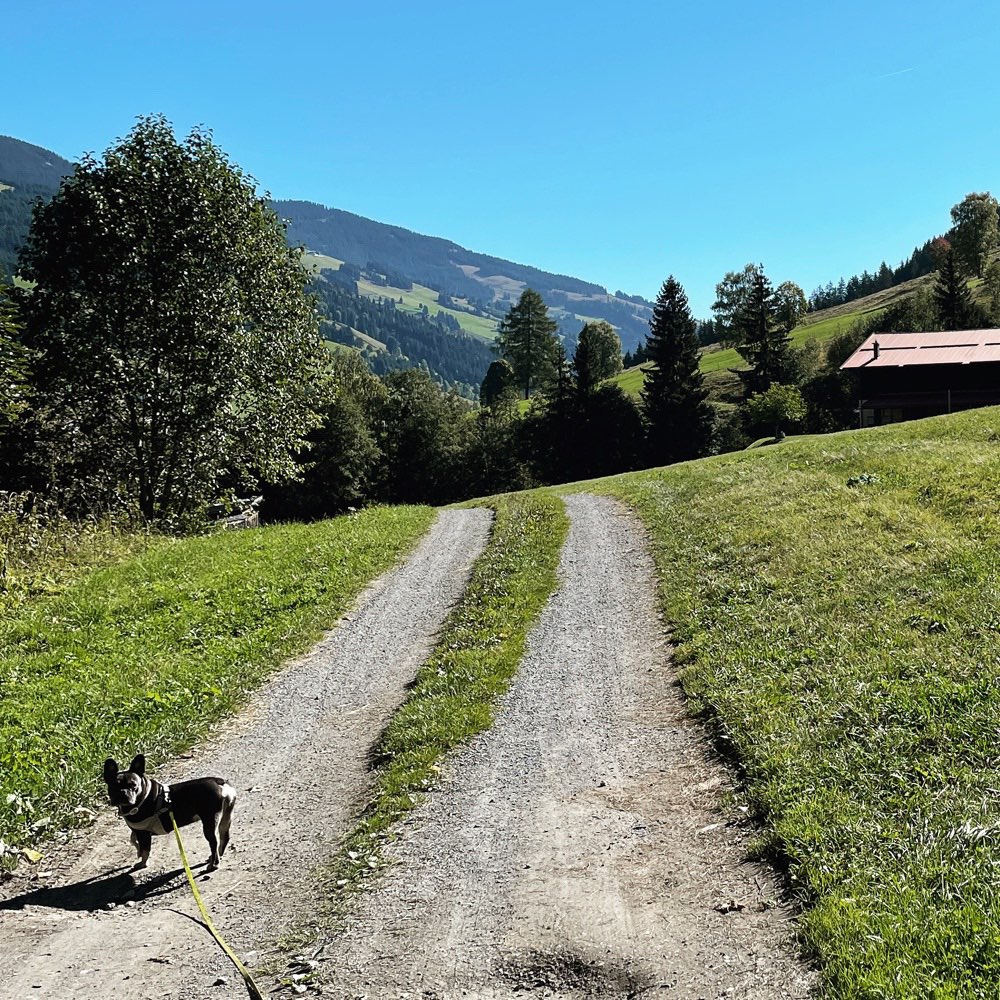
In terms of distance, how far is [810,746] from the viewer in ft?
28.7

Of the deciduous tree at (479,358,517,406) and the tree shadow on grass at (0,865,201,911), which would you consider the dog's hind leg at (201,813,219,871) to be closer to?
the tree shadow on grass at (0,865,201,911)

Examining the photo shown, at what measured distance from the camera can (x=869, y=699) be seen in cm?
952

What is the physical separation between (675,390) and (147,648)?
244 feet

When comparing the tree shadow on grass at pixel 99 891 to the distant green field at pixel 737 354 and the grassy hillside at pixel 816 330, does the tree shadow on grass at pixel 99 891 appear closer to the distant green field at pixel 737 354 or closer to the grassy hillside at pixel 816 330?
the grassy hillside at pixel 816 330

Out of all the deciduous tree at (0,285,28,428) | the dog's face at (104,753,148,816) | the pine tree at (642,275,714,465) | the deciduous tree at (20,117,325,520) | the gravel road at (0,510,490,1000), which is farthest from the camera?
the pine tree at (642,275,714,465)

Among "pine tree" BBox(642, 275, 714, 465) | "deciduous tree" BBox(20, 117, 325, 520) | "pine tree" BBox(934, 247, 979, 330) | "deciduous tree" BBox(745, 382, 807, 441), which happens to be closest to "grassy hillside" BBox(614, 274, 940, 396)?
"pine tree" BBox(934, 247, 979, 330)

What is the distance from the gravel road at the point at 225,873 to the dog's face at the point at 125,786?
35.9 inches

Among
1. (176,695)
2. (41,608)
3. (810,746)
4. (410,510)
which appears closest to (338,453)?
(410,510)

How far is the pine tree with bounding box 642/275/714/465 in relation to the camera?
82188 mm

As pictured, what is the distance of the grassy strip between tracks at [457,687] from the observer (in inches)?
325

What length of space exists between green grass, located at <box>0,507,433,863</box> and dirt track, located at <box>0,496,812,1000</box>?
79 cm

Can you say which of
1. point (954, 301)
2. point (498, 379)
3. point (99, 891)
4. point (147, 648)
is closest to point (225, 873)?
point (99, 891)

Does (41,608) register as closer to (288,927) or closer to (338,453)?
(288,927)

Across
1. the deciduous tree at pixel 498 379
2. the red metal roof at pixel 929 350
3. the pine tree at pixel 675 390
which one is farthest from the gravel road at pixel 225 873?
the deciduous tree at pixel 498 379
